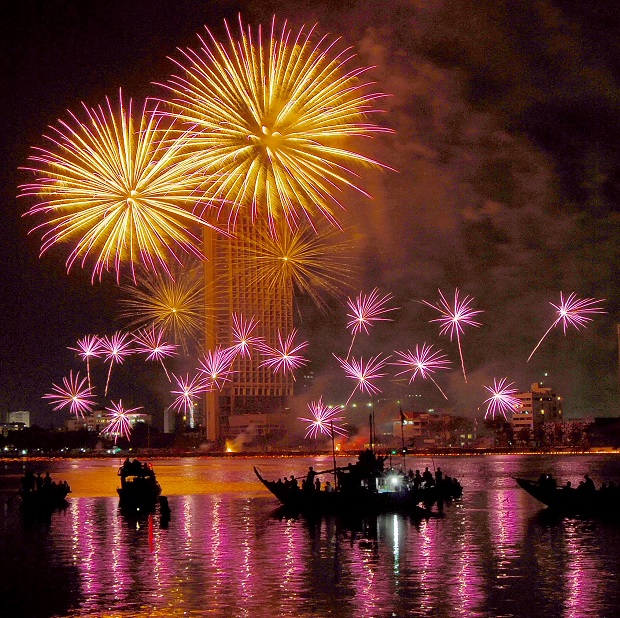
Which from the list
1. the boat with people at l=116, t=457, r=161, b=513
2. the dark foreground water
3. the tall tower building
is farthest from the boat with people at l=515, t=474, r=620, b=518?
the tall tower building

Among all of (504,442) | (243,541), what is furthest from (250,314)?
(243,541)

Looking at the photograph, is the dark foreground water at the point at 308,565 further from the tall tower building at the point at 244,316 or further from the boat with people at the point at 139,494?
the tall tower building at the point at 244,316

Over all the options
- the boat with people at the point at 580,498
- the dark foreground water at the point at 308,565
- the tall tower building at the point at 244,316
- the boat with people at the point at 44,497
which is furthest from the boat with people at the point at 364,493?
the tall tower building at the point at 244,316

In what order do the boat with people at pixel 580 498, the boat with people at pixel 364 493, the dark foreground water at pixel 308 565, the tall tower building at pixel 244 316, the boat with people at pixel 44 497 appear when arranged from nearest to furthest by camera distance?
the dark foreground water at pixel 308 565, the boat with people at pixel 580 498, the boat with people at pixel 364 493, the boat with people at pixel 44 497, the tall tower building at pixel 244 316

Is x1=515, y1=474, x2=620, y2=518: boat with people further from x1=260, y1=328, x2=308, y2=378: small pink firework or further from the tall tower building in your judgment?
the tall tower building

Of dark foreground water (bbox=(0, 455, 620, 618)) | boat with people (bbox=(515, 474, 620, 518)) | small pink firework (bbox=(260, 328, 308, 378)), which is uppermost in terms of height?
small pink firework (bbox=(260, 328, 308, 378))

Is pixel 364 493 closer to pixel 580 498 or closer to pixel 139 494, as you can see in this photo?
pixel 580 498

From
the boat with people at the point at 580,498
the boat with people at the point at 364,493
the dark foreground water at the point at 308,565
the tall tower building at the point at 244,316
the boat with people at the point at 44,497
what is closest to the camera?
the dark foreground water at the point at 308,565
